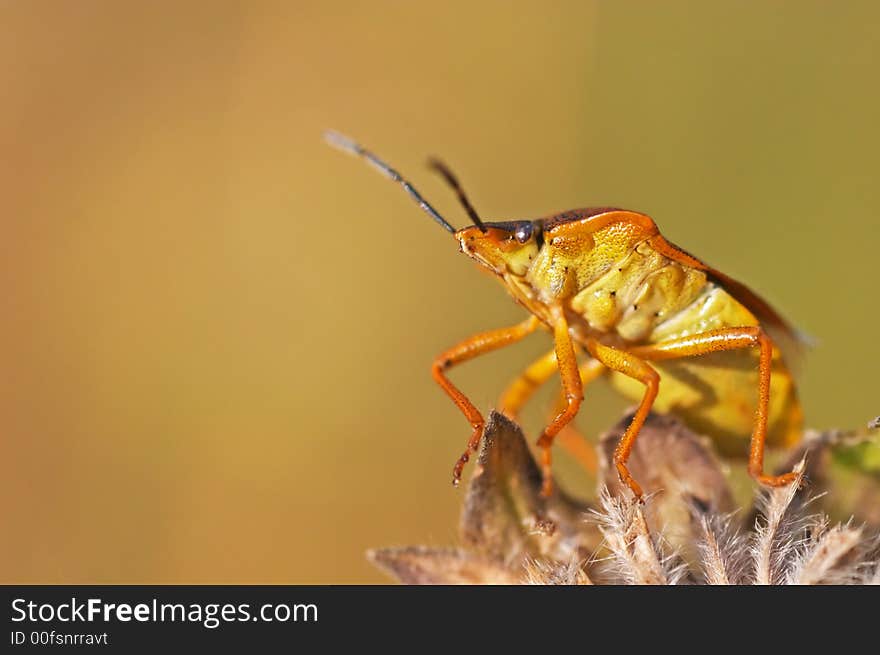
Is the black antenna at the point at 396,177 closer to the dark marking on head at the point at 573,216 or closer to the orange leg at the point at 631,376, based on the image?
the dark marking on head at the point at 573,216

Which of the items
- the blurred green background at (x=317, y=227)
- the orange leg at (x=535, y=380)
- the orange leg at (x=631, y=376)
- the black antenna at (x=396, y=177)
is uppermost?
the blurred green background at (x=317, y=227)

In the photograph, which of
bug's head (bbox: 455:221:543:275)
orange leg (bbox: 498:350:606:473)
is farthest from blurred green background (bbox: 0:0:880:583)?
bug's head (bbox: 455:221:543:275)

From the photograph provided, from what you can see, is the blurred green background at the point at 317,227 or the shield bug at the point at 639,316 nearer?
the shield bug at the point at 639,316

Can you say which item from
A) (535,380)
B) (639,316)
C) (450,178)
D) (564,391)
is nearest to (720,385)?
(639,316)

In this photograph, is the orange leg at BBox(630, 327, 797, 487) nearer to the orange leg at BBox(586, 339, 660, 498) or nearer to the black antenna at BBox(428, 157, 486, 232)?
the orange leg at BBox(586, 339, 660, 498)

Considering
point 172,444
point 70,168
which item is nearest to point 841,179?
point 172,444

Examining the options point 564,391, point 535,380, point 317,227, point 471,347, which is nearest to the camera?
point 564,391

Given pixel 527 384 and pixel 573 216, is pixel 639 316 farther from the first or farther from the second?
pixel 527 384

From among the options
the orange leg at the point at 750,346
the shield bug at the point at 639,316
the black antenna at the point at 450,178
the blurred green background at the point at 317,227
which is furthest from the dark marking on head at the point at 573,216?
the blurred green background at the point at 317,227
